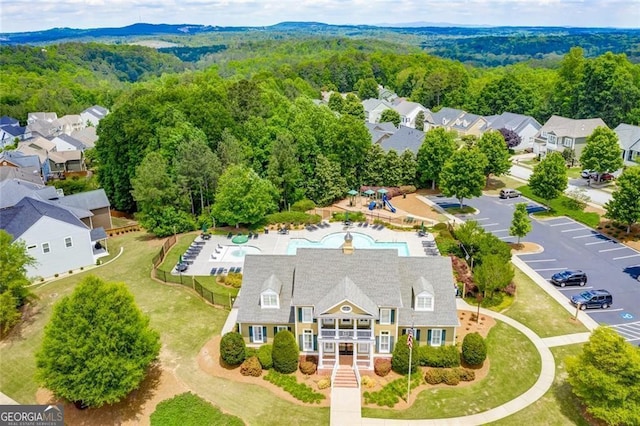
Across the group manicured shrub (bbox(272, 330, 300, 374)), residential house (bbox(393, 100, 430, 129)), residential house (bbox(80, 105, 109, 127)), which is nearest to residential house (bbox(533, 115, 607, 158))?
residential house (bbox(393, 100, 430, 129))

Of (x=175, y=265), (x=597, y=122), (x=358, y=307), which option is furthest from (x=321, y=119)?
(x=597, y=122)

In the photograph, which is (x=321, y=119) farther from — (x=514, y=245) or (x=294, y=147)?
(x=514, y=245)

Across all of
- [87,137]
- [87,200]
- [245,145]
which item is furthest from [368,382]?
[87,137]

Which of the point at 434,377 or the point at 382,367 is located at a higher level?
the point at 382,367

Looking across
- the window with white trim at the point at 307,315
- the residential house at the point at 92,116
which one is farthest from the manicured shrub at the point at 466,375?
the residential house at the point at 92,116

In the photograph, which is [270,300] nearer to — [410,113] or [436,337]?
[436,337]

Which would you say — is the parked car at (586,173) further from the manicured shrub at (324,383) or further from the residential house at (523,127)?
the manicured shrub at (324,383)
